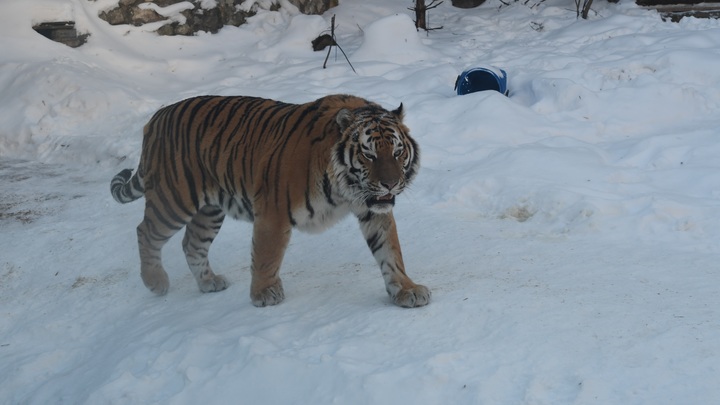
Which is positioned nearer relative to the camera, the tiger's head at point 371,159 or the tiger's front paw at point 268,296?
the tiger's head at point 371,159

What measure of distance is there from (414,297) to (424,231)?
4.75ft

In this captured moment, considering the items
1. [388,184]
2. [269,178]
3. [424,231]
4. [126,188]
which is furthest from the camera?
[424,231]

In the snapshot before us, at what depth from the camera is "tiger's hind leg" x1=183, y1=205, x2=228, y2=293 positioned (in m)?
5.21

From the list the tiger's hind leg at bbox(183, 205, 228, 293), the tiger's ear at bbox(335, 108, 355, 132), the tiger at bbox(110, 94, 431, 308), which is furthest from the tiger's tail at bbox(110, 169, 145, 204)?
the tiger's ear at bbox(335, 108, 355, 132)

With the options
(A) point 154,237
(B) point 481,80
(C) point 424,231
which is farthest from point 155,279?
(B) point 481,80

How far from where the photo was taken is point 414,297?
420 centimetres

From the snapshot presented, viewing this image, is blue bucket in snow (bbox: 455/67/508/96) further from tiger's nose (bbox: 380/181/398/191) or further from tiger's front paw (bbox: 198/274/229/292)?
tiger's nose (bbox: 380/181/398/191)

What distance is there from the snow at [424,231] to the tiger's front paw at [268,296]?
0.06m

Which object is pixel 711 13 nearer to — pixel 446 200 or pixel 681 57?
pixel 681 57

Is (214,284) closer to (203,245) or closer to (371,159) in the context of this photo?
(203,245)

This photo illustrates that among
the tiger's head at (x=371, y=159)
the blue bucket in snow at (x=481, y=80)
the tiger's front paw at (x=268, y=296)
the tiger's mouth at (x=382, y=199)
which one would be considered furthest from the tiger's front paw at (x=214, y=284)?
the blue bucket in snow at (x=481, y=80)

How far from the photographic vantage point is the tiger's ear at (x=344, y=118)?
423cm

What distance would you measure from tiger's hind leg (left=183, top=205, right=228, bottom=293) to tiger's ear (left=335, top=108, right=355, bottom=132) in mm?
1357

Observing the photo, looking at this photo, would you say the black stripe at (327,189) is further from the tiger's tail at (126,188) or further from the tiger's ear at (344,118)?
the tiger's tail at (126,188)
